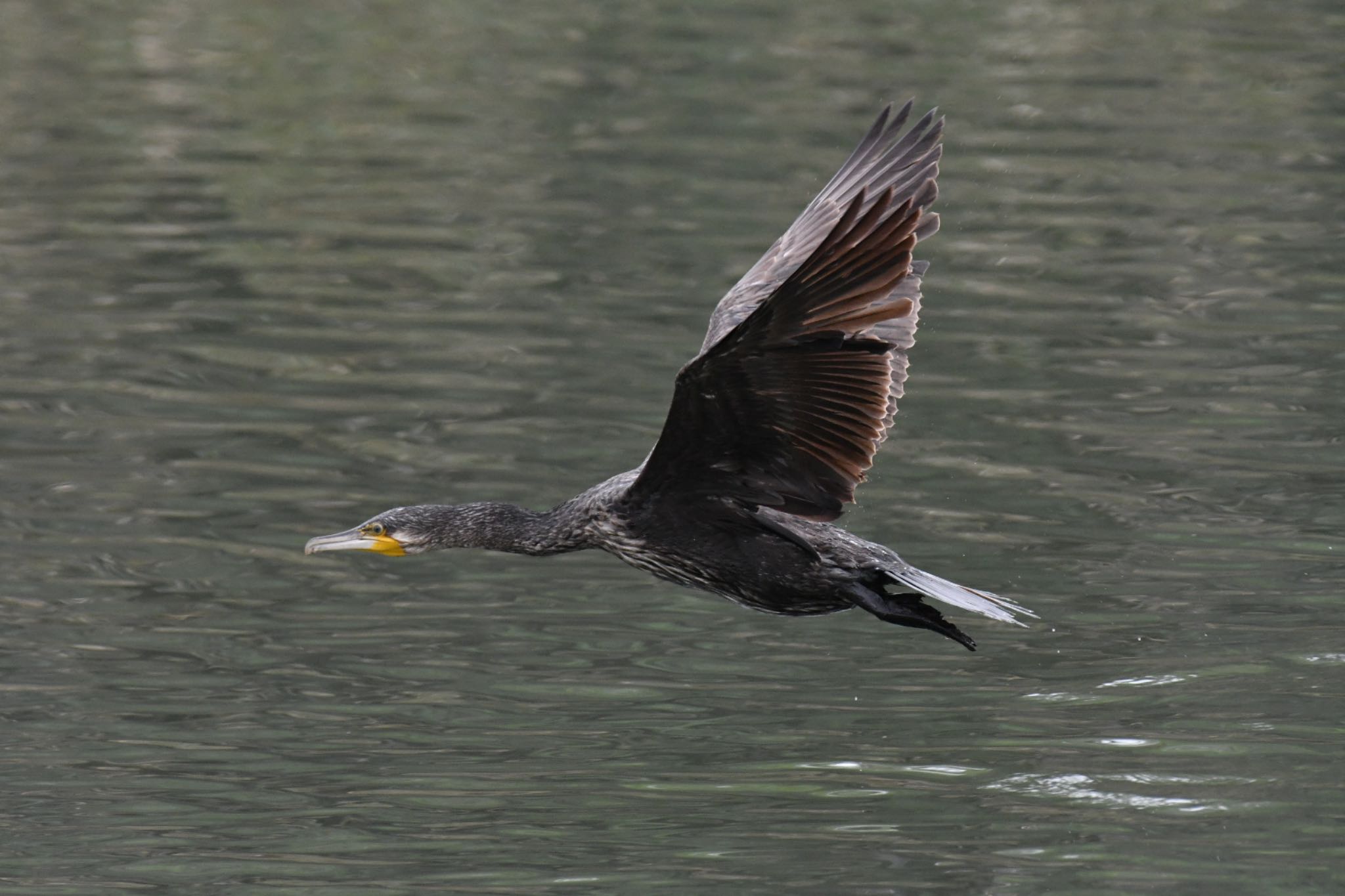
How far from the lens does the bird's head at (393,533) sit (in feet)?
26.4

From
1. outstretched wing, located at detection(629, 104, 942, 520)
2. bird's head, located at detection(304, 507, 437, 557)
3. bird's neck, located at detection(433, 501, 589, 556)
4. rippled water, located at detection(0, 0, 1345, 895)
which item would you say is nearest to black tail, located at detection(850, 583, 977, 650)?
outstretched wing, located at detection(629, 104, 942, 520)

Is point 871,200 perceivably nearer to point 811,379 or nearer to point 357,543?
point 811,379

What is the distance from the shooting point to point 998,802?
7.43m

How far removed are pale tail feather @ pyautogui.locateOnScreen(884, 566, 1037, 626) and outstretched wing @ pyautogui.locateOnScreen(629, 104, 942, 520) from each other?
1.07 ft

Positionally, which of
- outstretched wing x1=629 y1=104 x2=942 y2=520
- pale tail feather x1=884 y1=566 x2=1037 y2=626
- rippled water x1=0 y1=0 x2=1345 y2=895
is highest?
outstretched wing x1=629 y1=104 x2=942 y2=520

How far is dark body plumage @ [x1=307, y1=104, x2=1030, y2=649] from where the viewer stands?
6.55 metres

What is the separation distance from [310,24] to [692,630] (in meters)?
15.6

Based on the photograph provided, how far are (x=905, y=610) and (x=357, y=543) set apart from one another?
1.92 metres

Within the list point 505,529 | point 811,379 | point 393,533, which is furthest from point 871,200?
point 393,533

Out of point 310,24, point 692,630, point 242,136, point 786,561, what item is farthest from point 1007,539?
point 310,24

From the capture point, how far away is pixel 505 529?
26.1 ft

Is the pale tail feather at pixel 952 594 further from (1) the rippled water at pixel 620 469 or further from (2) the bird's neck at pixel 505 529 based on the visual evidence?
(2) the bird's neck at pixel 505 529

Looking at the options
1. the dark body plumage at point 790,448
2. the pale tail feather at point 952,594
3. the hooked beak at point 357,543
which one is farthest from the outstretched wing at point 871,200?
the hooked beak at point 357,543

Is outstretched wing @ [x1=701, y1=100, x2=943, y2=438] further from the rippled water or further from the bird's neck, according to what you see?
the rippled water
